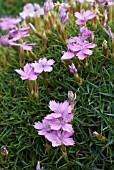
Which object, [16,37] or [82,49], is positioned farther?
[16,37]

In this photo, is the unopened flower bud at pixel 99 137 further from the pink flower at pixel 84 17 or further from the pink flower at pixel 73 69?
the pink flower at pixel 84 17

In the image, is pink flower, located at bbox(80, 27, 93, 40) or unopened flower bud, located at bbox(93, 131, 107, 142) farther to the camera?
pink flower, located at bbox(80, 27, 93, 40)

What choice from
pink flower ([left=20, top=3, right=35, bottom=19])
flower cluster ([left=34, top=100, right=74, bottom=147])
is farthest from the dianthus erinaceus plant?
pink flower ([left=20, top=3, right=35, bottom=19])

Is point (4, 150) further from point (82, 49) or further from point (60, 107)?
point (82, 49)

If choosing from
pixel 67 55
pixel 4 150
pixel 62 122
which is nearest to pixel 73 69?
pixel 67 55

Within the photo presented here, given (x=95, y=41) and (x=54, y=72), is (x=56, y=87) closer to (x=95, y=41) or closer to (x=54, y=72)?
A: (x=54, y=72)

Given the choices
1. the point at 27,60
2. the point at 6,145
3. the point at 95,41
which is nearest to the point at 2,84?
the point at 27,60

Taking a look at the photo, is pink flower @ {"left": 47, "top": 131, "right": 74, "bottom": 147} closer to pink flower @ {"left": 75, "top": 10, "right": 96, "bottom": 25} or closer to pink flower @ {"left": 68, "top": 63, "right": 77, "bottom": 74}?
pink flower @ {"left": 68, "top": 63, "right": 77, "bottom": 74}
